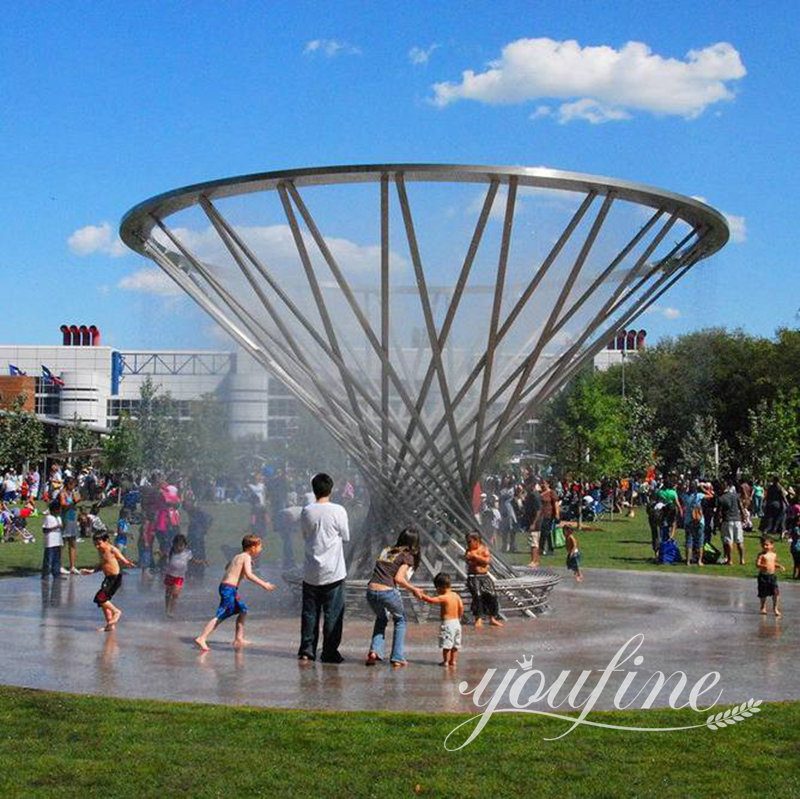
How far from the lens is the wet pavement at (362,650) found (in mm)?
9844

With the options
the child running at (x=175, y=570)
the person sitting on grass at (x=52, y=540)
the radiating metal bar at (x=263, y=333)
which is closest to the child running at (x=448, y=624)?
the radiating metal bar at (x=263, y=333)

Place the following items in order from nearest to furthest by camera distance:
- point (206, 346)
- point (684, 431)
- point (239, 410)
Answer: point (206, 346)
point (239, 410)
point (684, 431)

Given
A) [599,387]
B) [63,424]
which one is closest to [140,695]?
[599,387]

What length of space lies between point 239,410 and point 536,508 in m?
6.67

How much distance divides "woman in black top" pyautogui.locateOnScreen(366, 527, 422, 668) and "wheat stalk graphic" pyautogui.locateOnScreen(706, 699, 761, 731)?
10.7 ft

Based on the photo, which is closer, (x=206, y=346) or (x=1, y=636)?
(x=1, y=636)

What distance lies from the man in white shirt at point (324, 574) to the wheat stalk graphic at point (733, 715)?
3816 mm

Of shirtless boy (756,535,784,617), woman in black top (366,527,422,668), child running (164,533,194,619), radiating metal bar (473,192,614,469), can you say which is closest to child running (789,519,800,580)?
shirtless boy (756,535,784,617)

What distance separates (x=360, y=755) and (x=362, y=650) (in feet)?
14.9

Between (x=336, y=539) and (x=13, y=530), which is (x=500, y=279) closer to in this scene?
(x=336, y=539)

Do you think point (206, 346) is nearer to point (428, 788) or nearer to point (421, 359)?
point (421, 359)

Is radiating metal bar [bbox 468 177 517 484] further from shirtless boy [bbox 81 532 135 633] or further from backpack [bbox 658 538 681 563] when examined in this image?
backpack [bbox 658 538 681 563]

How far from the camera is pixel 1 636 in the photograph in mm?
12867

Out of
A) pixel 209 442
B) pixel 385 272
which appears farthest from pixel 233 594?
pixel 209 442
